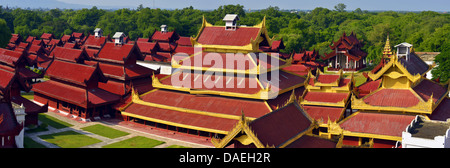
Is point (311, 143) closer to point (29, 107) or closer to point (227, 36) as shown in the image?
point (227, 36)

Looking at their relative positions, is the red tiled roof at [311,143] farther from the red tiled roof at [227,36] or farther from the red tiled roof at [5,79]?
the red tiled roof at [5,79]

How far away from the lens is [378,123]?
28672mm

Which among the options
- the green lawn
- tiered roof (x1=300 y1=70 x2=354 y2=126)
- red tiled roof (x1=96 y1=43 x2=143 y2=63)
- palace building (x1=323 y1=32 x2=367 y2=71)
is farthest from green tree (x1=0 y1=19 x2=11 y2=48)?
tiered roof (x1=300 y1=70 x2=354 y2=126)

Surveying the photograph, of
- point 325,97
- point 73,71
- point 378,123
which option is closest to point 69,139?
point 73,71

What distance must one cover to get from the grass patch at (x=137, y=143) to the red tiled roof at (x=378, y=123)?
565 inches

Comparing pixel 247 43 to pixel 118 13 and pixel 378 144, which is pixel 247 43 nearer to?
pixel 378 144

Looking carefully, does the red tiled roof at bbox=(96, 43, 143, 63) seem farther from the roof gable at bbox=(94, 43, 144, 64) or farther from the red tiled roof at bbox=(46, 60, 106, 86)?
the red tiled roof at bbox=(46, 60, 106, 86)

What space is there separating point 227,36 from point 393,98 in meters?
15.8

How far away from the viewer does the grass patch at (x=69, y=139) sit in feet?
105

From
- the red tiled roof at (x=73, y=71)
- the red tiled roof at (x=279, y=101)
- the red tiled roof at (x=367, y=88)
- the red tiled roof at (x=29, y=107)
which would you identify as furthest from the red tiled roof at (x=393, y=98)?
the red tiled roof at (x=29, y=107)

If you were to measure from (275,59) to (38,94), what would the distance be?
86.1ft

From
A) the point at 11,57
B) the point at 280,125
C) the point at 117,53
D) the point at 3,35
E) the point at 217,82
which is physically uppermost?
the point at 3,35

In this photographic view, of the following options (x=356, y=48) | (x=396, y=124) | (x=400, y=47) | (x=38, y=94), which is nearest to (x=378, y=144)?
(x=396, y=124)

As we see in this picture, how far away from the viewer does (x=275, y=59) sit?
39.1 meters
